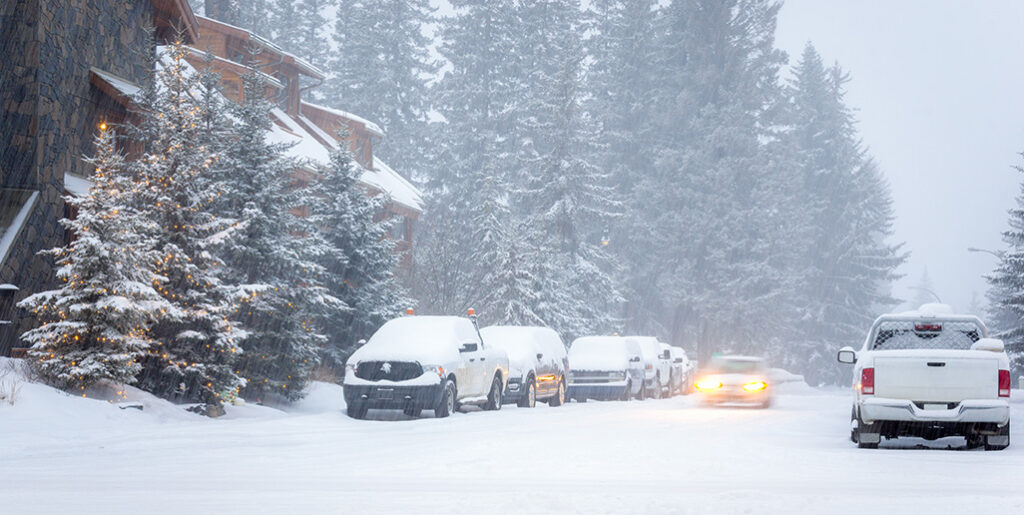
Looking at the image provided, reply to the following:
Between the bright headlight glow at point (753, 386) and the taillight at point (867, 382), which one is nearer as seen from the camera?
the taillight at point (867, 382)

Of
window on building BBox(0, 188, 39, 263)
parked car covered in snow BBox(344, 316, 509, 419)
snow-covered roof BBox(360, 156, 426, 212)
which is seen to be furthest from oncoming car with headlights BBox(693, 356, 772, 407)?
snow-covered roof BBox(360, 156, 426, 212)

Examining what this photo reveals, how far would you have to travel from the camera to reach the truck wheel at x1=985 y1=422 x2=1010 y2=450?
14.3 metres

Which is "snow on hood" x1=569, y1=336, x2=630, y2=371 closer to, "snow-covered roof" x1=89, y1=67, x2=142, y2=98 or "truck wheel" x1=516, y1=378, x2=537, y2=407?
"truck wheel" x1=516, y1=378, x2=537, y2=407

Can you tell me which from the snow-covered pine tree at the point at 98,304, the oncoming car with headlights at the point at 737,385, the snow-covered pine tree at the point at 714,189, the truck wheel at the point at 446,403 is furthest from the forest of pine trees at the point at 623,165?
the snow-covered pine tree at the point at 98,304

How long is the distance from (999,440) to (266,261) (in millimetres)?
13410

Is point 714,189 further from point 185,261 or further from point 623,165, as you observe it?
point 185,261

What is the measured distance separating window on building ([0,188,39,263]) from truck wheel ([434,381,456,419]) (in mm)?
8419

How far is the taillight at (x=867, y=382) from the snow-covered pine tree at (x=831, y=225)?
54.7 m

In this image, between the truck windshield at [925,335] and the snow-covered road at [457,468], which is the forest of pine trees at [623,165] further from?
the truck windshield at [925,335]

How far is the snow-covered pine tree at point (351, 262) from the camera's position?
93.0ft

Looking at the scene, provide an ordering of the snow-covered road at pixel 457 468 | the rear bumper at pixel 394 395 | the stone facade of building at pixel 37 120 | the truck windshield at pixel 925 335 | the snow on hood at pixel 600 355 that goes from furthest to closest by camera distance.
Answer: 1. the snow on hood at pixel 600 355
2. the stone facade of building at pixel 37 120
3. the rear bumper at pixel 394 395
4. the truck windshield at pixel 925 335
5. the snow-covered road at pixel 457 468

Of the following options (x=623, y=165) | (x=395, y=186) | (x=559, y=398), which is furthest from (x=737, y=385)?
(x=623, y=165)

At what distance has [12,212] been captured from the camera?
21500mm

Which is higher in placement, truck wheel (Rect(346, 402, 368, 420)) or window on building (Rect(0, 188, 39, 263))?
window on building (Rect(0, 188, 39, 263))
